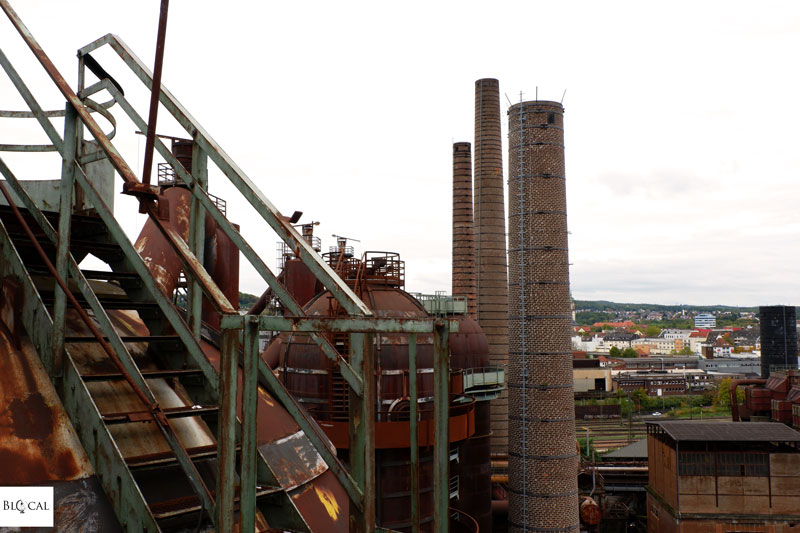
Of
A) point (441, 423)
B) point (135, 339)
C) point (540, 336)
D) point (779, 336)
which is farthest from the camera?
point (779, 336)

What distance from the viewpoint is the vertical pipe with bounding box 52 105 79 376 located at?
13.3ft

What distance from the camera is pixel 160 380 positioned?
4836 mm

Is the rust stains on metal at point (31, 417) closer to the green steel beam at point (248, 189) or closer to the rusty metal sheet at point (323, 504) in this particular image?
the rusty metal sheet at point (323, 504)

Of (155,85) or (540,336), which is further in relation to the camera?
(540,336)

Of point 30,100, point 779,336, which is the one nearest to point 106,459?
point 30,100

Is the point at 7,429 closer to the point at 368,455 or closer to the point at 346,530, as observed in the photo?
the point at 368,455

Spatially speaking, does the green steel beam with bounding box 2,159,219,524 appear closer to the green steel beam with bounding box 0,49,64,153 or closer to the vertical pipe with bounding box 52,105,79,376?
the vertical pipe with bounding box 52,105,79,376

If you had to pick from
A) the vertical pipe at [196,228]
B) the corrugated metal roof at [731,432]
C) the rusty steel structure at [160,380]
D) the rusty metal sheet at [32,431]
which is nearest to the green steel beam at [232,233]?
the rusty steel structure at [160,380]

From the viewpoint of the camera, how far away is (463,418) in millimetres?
15852

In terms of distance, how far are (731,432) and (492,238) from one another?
1371cm

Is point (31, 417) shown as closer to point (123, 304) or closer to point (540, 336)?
point (123, 304)

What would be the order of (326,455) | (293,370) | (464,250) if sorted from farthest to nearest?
(464,250), (293,370), (326,455)

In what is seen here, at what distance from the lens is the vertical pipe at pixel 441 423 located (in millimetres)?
3219

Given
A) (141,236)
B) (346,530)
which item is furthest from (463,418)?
(346,530)
